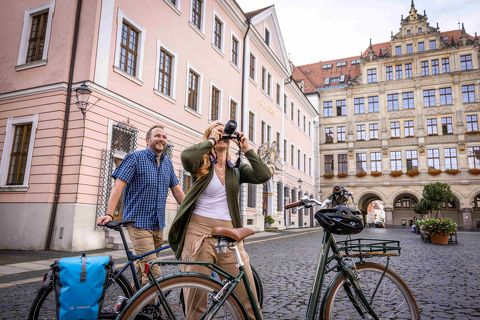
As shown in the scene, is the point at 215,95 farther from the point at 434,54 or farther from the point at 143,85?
the point at 434,54

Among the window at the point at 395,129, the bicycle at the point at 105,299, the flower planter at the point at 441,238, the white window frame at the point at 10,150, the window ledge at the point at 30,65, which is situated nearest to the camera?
the bicycle at the point at 105,299

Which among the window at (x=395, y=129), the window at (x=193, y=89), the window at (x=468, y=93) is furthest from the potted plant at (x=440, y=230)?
the window at (x=468, y=93)

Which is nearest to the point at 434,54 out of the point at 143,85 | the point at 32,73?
the point at 143,85

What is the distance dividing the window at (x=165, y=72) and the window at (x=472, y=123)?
36.4m

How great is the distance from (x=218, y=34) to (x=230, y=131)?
18.0 meters

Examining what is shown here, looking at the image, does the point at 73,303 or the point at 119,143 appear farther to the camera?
the point at 119,143

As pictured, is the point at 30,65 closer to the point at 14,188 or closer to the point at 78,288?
the point at 14,188

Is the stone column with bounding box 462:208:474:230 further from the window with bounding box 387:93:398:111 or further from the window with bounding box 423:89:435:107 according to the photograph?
the window with bounding box 387:93:398:111

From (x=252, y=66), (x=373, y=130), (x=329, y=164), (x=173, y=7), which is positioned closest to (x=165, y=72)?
(x=173, y=7)

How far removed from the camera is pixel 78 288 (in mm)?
2297

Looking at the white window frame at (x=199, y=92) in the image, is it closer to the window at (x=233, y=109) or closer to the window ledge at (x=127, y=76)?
the window ledge at (x=127, y=76)

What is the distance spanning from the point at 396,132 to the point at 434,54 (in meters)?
9.37

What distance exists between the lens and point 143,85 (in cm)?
1341

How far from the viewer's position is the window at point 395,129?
42.0m
